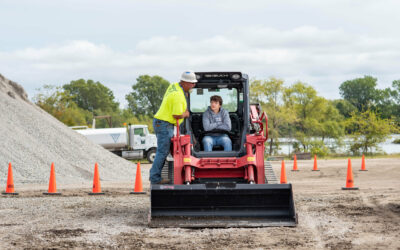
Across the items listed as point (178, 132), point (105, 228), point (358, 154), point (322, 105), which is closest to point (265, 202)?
point (178, 132)

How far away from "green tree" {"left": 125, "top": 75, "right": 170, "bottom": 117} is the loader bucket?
86.2 m

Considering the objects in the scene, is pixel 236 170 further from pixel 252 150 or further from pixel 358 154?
pixel 358 154

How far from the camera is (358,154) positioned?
5266cm

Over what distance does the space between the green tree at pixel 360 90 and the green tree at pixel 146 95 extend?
3615 cm

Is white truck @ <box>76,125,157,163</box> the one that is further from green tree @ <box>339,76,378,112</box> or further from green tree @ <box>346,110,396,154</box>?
green tree @ <box>339,76,378,112</box>

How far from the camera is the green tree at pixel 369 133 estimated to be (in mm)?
53125

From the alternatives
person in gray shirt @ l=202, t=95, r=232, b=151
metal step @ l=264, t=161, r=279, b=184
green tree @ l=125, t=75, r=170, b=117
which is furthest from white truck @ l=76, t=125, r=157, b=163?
green tree @ l=125, t=75, r=170, b=117

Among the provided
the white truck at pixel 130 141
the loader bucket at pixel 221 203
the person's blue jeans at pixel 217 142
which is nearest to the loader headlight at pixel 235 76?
the person's blue jeans at pixel 217 142

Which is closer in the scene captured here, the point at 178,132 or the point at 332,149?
the point at 178,132

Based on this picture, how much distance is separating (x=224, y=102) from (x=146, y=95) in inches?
3423

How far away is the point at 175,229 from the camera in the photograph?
8422 mm

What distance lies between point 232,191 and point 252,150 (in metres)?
1.23

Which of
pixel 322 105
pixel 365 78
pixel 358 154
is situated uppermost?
pixel 365 78

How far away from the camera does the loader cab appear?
10242mm
